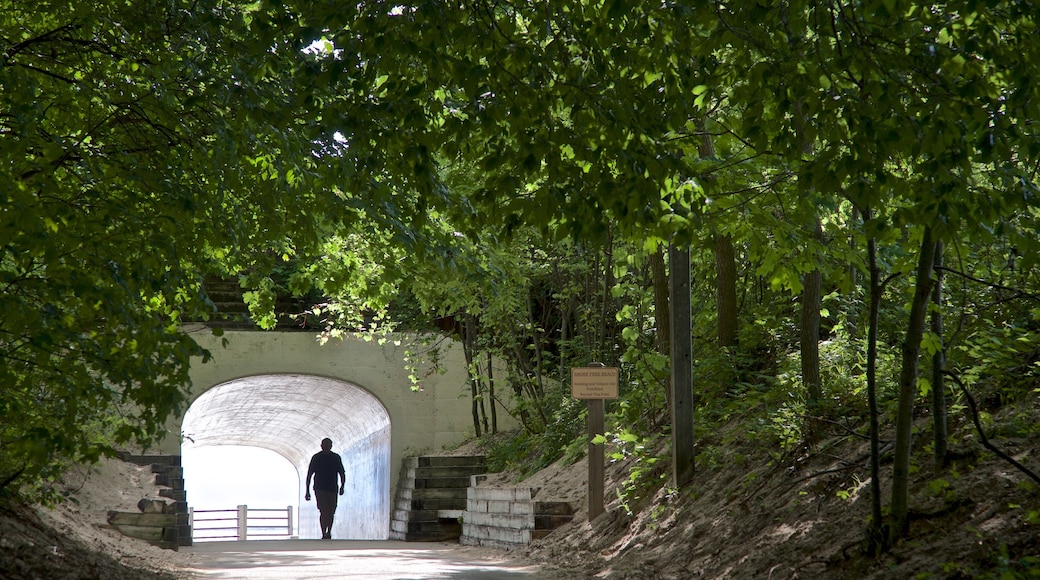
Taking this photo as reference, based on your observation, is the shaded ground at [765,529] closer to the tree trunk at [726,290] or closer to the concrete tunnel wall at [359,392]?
the tree trunk at [726,290]

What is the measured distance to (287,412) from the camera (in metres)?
24.9

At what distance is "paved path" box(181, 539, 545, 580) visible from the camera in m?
8.38

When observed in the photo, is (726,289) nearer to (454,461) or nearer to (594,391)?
(594,391)

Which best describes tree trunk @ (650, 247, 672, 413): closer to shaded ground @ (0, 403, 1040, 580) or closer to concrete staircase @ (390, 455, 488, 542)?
shaded ground @ (0, 403, 1040, 580)

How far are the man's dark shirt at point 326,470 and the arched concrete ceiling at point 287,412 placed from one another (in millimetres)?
2788

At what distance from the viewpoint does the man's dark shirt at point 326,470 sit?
17078mm

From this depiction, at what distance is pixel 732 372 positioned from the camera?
32.1 ft

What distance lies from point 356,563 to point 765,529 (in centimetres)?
466

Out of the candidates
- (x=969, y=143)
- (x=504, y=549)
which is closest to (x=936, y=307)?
(x=969, y=143)

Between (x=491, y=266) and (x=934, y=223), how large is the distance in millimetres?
5712

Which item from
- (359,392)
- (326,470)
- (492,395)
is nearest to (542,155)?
(326,470)

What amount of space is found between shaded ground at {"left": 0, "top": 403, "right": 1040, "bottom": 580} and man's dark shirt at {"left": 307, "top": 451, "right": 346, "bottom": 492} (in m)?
6.03

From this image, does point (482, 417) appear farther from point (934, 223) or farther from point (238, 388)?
point (934, 223)

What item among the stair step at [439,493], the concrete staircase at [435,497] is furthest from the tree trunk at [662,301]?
the stair step at [439,493]
